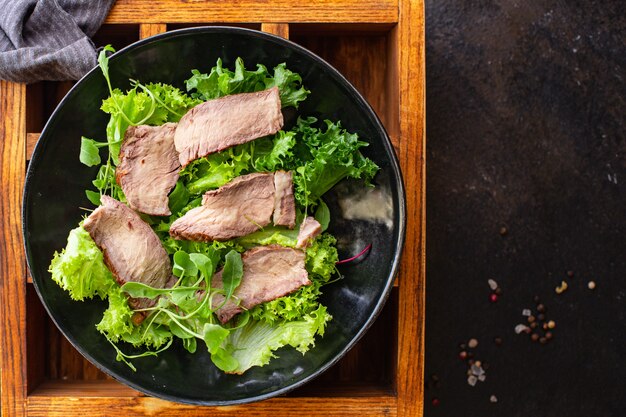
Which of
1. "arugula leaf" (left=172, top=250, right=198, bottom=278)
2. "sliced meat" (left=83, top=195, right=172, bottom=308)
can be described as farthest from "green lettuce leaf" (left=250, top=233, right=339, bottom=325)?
"sliced meat" (left=83, top=195, right=172, bottom=308)

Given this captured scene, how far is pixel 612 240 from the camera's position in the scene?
2350 mm

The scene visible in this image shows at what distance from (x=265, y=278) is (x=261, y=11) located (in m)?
0.79

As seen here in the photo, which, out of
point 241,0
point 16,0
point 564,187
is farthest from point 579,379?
point 16,0

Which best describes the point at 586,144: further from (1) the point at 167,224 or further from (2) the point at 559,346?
(1) the point at 167,224

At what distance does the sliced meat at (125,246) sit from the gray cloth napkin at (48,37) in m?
0.43

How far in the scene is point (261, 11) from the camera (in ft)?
5.92

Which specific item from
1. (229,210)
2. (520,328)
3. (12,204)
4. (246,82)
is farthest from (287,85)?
(520,328)

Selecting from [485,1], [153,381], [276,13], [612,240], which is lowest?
[153,381]

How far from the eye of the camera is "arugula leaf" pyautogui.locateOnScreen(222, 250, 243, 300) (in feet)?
5.53

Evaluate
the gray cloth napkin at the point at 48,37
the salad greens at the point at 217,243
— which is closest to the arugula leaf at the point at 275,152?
the salad greens at the point at 217,243

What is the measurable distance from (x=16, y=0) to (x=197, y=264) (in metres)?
0.99

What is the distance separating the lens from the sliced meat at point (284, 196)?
1720mm

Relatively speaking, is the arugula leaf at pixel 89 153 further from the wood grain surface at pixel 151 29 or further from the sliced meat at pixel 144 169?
the wood grain surface at pixel 151 29

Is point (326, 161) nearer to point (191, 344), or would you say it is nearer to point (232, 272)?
point (232, 272)
